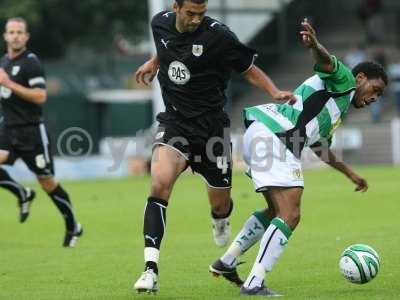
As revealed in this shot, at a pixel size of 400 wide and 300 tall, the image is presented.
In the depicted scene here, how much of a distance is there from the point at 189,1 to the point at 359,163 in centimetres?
2499

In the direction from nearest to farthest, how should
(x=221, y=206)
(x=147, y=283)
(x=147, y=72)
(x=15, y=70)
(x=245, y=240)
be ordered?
(x=147, y=283) < (x=245, y=240) < (x=147, y=72) < (x=221, y=206) < (x=15, y=70)

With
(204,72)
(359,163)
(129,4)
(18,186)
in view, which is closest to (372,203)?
(18,186)

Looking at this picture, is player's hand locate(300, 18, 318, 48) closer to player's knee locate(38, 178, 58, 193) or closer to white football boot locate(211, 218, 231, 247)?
white football boot locate(211, 218, 231, 247)

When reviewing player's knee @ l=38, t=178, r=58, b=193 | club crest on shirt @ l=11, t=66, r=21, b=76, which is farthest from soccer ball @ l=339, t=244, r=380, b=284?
club crest on shirt @ l=11, t=66, r=21, b=76

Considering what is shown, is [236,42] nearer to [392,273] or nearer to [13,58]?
[392,273]

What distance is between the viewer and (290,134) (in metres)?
8.92

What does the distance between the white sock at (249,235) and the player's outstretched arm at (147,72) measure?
1.51 meters

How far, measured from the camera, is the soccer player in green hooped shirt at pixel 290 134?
28.5 ft

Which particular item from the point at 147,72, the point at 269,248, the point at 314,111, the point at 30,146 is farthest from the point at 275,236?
the point at 30,146

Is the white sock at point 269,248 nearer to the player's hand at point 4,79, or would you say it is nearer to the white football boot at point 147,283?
the white football boot at point 147,283

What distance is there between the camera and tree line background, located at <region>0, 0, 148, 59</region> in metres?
47.3

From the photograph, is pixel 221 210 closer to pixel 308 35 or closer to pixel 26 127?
pixel 308 35

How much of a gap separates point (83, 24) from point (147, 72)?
39.6 m

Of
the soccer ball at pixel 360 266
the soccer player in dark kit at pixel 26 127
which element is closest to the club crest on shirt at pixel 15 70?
the soccer player in dark kit at pixel 26 127
